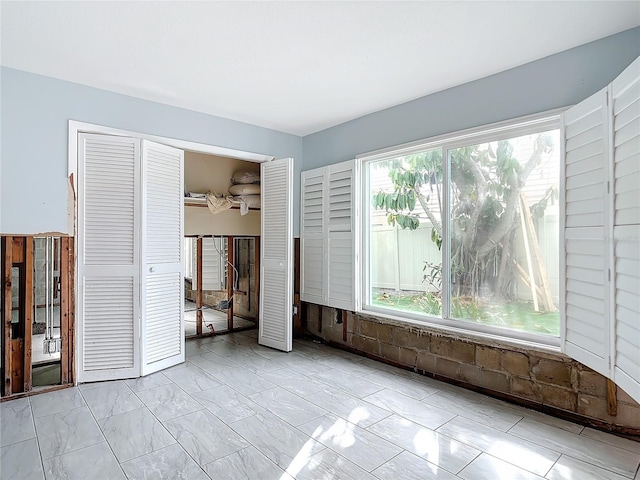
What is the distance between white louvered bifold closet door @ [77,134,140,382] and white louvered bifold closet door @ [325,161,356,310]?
2.04m

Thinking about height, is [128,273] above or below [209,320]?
above

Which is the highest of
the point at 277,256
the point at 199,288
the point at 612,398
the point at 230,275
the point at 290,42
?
the point at 290,42

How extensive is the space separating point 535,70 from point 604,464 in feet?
8.72

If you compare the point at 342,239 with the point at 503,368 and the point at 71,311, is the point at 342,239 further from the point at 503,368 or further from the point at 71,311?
the point at 71,311

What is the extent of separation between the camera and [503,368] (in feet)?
9.78

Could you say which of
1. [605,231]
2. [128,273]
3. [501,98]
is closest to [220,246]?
[128,273]

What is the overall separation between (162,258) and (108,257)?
0.46m

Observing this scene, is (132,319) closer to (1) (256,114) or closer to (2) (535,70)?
(1) (256,114)

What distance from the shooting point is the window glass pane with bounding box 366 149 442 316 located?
3521mm

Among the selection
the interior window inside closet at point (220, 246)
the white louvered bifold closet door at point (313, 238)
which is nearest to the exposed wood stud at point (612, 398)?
the white louvered bifold closet door at point (313, 238)

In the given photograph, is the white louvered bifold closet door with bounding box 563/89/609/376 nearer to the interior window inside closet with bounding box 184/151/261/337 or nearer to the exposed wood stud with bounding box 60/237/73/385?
the interior window inside closet with bounding box 184/151/261/337

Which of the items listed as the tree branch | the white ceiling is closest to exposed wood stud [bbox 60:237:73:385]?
the white ceiling

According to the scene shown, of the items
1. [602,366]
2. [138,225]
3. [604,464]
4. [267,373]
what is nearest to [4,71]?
[138,225]

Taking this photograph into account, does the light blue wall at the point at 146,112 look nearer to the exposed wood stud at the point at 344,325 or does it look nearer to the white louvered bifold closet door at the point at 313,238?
the white louvered bifold closet door at the point at 313,238
